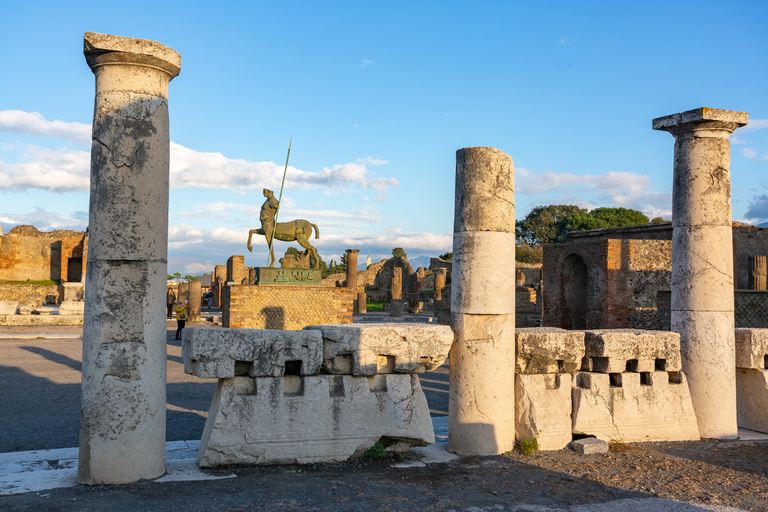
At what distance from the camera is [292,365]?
500cm

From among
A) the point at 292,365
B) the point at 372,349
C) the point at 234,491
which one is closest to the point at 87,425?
the point at 234,491

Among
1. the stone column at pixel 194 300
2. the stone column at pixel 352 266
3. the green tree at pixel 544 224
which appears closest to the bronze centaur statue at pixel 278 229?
the stone column at pixel 194 300

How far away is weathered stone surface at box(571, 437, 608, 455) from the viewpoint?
17.6 ft

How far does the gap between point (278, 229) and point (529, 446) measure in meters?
12.1

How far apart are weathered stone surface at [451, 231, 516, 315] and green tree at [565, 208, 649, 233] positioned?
47.5 meters

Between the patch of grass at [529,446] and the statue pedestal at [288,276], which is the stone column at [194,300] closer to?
the statue pedestal at [288,276]

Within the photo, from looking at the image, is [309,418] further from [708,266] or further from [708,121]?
[708,121]

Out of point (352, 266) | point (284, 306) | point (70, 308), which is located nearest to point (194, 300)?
point (70, 308)

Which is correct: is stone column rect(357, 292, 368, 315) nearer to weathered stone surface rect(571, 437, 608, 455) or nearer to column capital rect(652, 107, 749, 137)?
column capital rect(652, 107, 749, 137)

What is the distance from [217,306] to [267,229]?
63.4 feet

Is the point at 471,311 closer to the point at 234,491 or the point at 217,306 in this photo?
the point at 234,491

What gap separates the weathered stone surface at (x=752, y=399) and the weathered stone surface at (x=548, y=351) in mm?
2401

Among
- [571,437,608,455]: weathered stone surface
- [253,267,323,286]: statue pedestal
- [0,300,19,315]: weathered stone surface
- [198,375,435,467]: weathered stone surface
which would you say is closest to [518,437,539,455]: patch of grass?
[571,437,608,455]: weathered stone surface

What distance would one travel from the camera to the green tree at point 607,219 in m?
50.2
